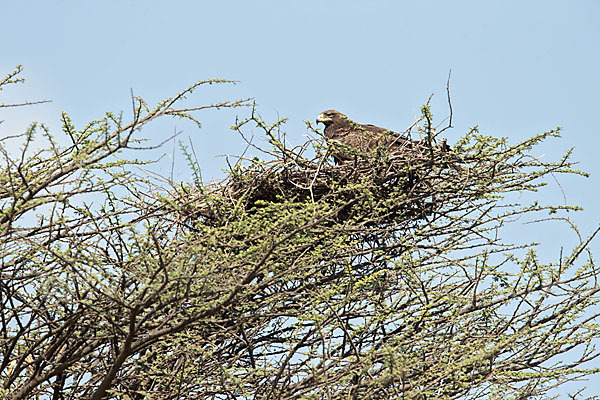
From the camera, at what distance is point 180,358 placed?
5363 mm

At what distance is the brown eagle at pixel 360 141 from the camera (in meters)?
5.56

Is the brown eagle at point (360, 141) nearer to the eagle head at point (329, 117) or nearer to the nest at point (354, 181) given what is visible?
the nest at point (354, 181)

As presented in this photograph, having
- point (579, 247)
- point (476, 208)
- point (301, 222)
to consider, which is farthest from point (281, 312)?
point (579, 247)

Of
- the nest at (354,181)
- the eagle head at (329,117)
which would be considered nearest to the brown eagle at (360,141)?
the nest at (354,181)

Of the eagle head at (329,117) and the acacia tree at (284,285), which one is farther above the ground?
the eagle head at (329,117)

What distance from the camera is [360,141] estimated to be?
6176 millimetres

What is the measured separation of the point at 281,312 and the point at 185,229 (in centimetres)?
106

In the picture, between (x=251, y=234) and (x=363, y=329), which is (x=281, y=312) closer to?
(x=363, y=329)

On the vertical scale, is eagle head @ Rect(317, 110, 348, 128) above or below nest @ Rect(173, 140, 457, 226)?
above

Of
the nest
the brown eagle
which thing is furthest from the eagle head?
the nest

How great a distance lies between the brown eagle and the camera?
18.2 ft

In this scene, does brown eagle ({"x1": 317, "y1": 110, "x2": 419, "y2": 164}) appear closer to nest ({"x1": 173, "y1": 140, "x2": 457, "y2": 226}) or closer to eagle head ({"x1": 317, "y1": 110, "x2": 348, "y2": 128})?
nest ({"x1": 173, "y1": 140, "x2": 457, "y2": 226})

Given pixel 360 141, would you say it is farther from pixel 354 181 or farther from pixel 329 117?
pixel 329 117

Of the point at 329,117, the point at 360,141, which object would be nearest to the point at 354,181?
the point at 360,141
